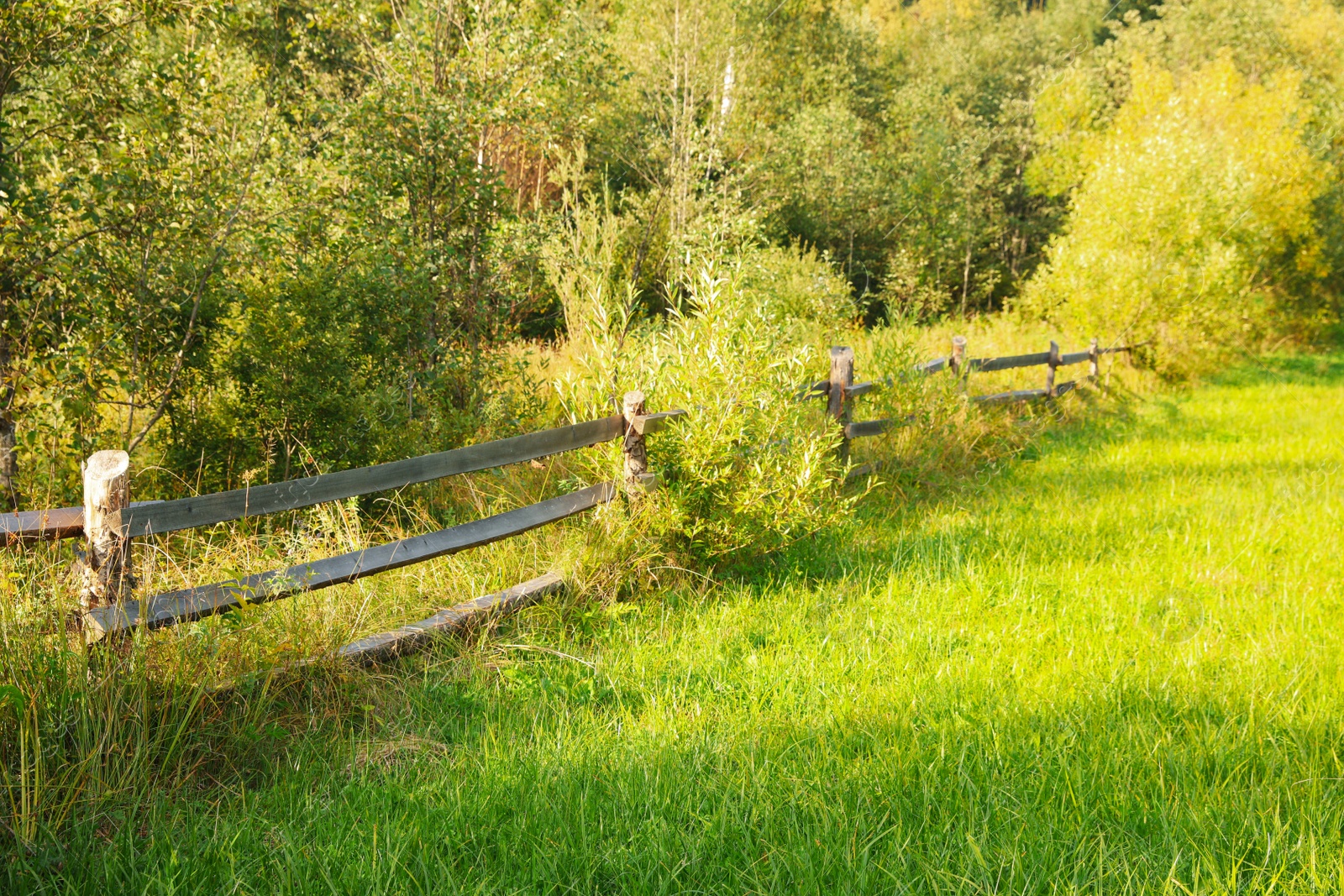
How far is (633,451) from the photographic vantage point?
16.1 feet

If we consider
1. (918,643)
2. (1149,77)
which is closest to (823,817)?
(918,643)

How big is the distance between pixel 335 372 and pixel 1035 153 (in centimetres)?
2973

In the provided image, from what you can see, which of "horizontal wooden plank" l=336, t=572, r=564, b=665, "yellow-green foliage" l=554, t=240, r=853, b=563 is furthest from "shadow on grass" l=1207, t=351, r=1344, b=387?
"horizontal wooden plank" l=336, t=572, r=564, b=665

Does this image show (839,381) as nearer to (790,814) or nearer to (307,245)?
(307,245)

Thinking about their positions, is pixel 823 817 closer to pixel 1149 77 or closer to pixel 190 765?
pixel 190 765

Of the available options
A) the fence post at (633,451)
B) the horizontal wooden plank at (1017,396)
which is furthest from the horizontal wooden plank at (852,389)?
the horizontal wooden plank at (1017,396)

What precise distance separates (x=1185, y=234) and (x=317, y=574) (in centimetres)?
1650

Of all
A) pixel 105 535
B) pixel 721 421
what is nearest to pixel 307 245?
pixel 721 421

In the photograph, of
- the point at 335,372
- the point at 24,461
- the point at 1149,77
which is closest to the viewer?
the point at 24,461

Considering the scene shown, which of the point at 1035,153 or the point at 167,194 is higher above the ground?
the point at 1035,153

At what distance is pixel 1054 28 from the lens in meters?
41.9

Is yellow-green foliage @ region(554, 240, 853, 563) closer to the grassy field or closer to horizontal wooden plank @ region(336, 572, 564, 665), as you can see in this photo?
the grassy field

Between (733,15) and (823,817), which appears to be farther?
(733,15)

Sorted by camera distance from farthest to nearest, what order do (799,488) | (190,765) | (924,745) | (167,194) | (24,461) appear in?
(24,461), (167,194), (799,488), (924,745), (190,765)
